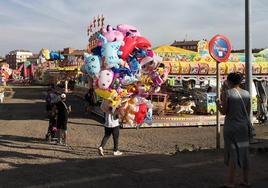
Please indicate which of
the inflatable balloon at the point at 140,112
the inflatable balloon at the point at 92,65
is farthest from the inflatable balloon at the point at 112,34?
the inflatable balloon at the point at 140,112

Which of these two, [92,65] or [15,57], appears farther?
[15,57]

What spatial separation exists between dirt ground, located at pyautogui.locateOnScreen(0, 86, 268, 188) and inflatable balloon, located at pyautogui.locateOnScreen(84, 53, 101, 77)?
1.91 meters

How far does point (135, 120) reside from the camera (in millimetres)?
9094

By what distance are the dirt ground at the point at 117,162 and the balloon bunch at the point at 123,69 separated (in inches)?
48.3

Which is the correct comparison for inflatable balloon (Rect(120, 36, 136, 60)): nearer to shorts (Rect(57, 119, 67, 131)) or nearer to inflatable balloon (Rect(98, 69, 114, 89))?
inflatable balloon (Rect(98, 69, 114, 89))

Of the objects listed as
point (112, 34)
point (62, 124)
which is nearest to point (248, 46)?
point (112, 34)

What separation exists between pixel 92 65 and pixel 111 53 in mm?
461

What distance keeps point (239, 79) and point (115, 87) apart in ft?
10.2

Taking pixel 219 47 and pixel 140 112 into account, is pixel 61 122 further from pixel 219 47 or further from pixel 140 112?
pixel 219 47

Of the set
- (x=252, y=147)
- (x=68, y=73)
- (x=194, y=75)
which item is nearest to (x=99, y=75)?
(x=252, y=147)

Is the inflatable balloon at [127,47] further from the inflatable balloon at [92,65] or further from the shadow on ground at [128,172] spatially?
the shadow on ground at [128,172]

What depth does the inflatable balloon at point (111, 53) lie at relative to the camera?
8.42 metres

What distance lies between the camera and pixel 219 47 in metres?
10.2

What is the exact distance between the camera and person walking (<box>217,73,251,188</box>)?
6273 mm
